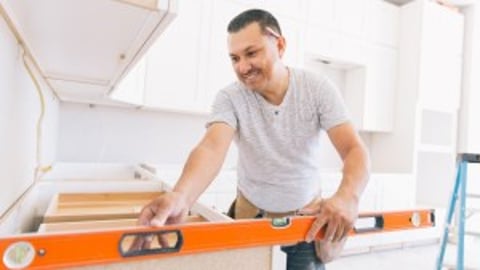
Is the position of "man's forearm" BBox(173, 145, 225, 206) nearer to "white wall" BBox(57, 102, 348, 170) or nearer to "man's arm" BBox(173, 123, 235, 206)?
"man's arm" BBox(173, 123, 235, 206)

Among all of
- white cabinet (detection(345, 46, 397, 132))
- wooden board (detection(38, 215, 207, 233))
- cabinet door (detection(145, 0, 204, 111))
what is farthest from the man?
white cabinet (detection(345, 46, 397, 132))

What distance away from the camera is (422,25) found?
3314mm

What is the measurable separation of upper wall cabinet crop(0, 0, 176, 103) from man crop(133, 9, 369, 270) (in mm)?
328

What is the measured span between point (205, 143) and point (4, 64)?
50 cm

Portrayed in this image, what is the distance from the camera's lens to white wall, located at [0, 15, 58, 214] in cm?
75

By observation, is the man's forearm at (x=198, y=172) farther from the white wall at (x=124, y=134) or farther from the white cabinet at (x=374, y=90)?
the white cabinet at (x=374, y=90)

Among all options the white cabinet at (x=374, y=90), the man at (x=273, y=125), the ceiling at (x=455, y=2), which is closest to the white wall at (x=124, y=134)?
the white cabinet at (x=374, y=90)

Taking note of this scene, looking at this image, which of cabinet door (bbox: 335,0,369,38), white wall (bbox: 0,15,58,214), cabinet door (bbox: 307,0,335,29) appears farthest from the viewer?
cabinet door (bbox: 335,0,369,38)

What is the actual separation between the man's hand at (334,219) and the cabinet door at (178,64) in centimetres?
185

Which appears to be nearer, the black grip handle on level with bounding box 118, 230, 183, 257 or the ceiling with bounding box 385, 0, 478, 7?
the black grip handle on level with bounding box 118, 230, 183, 257

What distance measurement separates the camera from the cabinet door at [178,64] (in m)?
2.33

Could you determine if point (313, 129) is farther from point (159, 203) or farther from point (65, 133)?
point (65, 133)

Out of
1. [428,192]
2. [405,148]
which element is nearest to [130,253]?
[405,148]

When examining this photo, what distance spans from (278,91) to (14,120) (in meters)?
0.76
